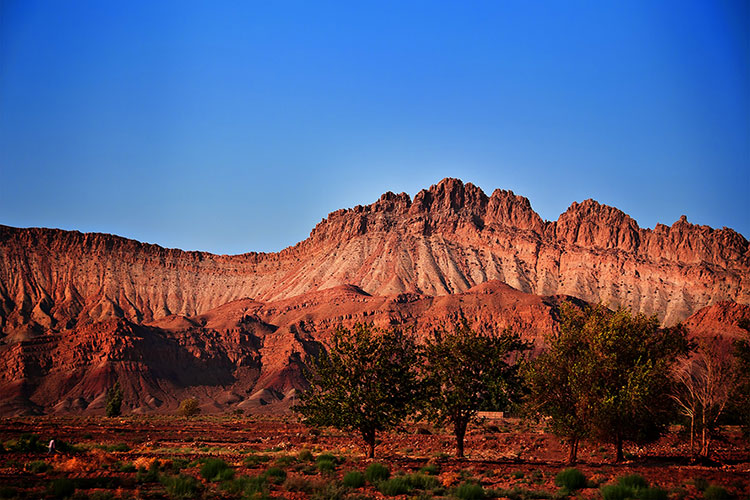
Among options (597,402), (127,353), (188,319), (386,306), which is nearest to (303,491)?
(597,402)

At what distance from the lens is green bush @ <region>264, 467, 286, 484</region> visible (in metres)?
25.8

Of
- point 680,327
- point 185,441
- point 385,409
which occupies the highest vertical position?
point 680,327

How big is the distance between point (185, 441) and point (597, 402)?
1459 inches

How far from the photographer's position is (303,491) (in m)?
23.5

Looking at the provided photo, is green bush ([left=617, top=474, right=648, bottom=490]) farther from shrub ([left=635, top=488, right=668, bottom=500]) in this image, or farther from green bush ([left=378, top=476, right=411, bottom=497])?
green bush ([left=378, top=476, right=411, bottom=497])

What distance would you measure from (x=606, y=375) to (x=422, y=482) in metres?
11.2

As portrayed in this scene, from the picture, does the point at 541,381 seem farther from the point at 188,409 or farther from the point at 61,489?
the point at 188,409

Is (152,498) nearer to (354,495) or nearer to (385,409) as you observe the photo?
(354,495)

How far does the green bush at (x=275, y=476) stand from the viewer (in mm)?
25797

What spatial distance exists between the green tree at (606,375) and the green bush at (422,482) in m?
8.94

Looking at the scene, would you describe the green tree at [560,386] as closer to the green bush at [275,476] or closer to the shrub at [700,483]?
the shrub at [700,483]

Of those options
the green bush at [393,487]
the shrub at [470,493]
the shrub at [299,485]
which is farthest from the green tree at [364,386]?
the shrub at [470,493]

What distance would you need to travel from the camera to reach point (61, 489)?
70.7ft

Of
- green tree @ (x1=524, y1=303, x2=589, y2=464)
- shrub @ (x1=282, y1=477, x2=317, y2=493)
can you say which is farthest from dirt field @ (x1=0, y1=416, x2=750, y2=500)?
green tree @ (x1=524, y1=303, x2=589, y2=464)
